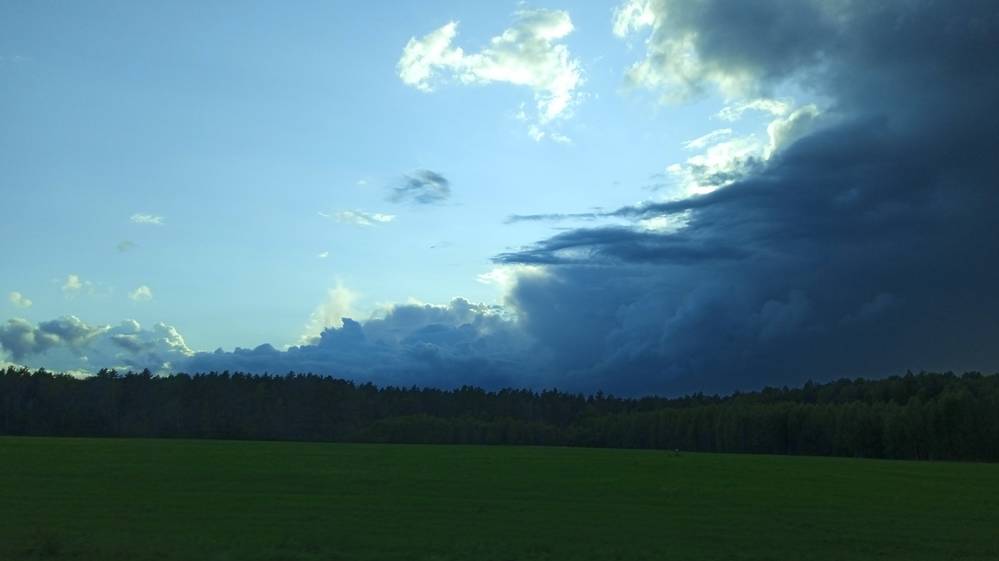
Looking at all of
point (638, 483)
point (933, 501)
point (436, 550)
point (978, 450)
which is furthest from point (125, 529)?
point (978, 450)

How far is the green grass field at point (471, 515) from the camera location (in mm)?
26422

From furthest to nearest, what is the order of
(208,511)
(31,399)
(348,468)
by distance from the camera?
(31,399) → (348,468) → (208,511)

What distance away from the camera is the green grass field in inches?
1040

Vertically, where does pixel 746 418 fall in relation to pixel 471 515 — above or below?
above

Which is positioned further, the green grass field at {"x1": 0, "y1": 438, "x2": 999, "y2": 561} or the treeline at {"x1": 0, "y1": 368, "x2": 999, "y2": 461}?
the treeline at {"x1": 0, "y1": 368, "x2": 999, "y2": 461}

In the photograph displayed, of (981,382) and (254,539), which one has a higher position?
(981,382)

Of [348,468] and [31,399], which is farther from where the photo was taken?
[31,399]

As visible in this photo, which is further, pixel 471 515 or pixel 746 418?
pixel 746 418

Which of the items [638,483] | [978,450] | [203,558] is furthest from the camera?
[978,450]

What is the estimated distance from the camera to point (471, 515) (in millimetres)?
35875

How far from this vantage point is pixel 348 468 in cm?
6656

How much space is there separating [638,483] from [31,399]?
16661 centimetres

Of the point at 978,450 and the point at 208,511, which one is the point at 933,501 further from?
Answer: the point at 978,450

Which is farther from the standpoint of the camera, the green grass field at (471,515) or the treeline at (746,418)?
the treeline at (746,418)
